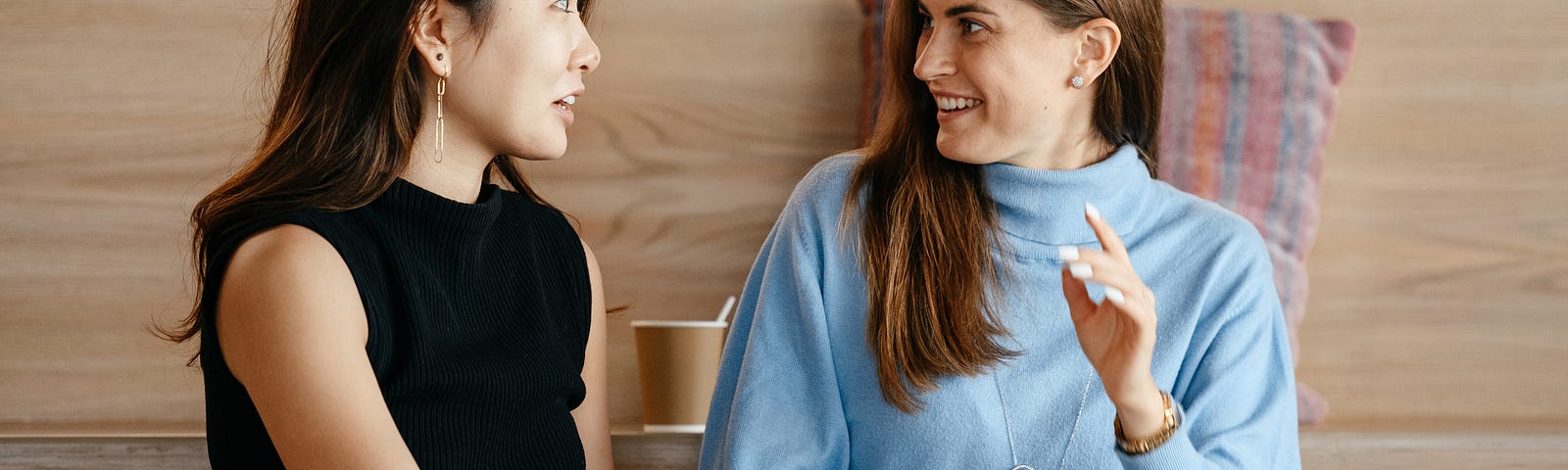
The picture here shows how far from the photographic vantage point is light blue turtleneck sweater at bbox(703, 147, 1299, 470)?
1076 millimetres

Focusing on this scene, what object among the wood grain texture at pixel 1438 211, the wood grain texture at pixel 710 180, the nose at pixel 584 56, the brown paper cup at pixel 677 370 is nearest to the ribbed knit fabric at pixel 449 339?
the nose at pixel 584 56

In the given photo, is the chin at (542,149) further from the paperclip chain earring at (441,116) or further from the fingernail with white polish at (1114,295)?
the fingernail with white polish at (1114,295)

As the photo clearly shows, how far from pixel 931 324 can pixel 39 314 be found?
1.12 metres

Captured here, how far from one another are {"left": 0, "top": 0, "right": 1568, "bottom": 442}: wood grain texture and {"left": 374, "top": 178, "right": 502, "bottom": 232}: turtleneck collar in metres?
0.59

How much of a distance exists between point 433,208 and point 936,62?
17.1 inches

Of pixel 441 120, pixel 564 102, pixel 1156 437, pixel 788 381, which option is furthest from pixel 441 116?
pixel 1156 437

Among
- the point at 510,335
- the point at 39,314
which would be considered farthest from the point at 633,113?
the point at 39,314

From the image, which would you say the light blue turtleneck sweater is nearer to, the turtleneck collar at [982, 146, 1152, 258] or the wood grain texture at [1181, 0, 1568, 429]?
the turtleneck collar at [982, 146, 1152, 258]

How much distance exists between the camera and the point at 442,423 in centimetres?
92

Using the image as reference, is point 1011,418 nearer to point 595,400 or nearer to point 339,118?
point 595,400

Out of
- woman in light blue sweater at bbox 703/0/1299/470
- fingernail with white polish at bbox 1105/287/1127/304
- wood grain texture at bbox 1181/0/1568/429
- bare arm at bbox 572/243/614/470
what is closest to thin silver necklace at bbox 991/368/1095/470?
woman in light blue sweater at bbox 703/0/1299/470

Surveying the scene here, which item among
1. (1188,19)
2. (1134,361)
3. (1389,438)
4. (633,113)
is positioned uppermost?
(1188,19)

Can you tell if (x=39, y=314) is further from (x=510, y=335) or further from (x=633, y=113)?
(x=510, y=335)

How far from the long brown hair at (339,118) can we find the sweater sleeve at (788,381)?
0.35m
